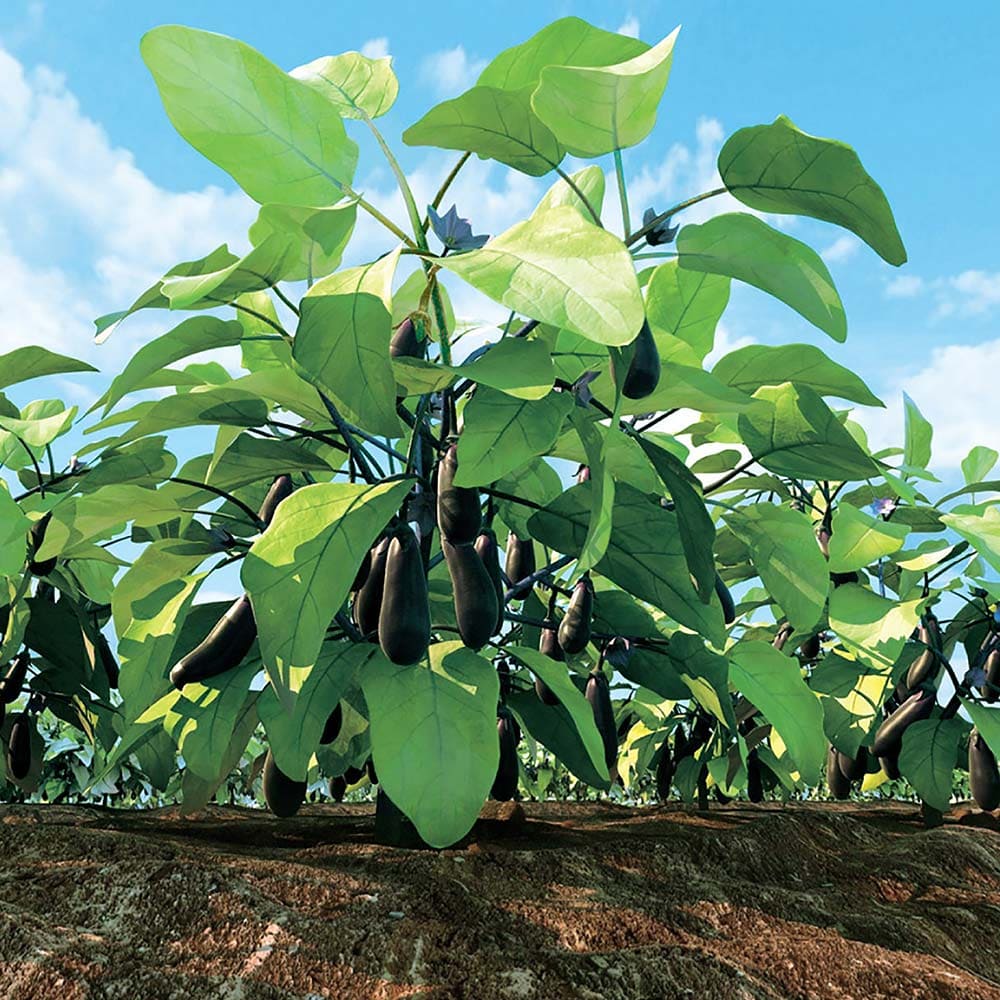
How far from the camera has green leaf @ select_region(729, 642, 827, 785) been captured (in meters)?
1.43

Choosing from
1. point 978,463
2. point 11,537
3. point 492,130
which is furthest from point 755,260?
point 978,463

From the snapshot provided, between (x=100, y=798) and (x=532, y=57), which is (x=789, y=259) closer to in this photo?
(x=532, y=57)

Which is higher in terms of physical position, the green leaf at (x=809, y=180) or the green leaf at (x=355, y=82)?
the green leaf at (x=355, y=82)

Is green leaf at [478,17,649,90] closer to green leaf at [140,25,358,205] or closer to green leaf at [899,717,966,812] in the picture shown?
green leaf at [140,25,358,205]

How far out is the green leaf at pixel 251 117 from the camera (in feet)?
3.74

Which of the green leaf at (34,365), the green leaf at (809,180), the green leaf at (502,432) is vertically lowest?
the green leaf at (502,432)

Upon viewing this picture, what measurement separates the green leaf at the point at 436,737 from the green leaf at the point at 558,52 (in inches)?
30.2

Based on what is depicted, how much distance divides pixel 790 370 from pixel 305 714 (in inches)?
33.7

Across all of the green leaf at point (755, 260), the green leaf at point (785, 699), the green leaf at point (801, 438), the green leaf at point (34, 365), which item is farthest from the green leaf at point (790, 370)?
the green leaf at point (34, 365)

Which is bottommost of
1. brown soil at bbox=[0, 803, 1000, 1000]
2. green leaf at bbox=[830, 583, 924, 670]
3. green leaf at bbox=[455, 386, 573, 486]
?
brown soil at bbox=[0, 803, 1000, 1000]

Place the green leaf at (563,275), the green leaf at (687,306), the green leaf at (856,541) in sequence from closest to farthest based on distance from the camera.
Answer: the green leaf at (563,275) < the green leaf at (687,306) < the green leaf at (856,541)

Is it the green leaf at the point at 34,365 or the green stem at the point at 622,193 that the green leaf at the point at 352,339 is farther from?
the green leaf at the point at 34,365

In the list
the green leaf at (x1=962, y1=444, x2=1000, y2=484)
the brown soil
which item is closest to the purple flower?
the brown soil

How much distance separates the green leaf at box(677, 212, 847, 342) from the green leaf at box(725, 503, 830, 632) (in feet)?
1.20
